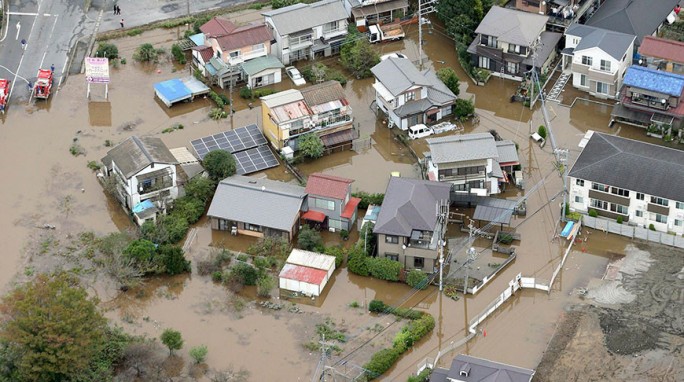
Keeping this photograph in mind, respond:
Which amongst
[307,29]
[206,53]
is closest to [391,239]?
[307,29]

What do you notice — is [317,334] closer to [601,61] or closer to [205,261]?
[205,261]

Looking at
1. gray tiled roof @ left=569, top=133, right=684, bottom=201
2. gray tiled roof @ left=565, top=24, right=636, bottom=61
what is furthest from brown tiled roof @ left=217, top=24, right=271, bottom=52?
gray tiled roof @ left=569, top=133, right=684, bottom=201

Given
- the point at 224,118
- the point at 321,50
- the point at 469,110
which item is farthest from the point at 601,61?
the point at 224,118

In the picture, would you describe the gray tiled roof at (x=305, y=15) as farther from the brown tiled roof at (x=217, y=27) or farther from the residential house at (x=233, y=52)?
the brown tiled roof at (x=217, y=27)

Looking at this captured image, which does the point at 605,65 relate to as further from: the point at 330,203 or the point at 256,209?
the point at 256,209

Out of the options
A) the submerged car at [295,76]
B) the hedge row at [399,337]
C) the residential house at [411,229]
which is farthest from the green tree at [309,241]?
the submerged car at [295,76]

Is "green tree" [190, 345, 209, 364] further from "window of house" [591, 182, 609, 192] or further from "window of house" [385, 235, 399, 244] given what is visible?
"window of house" [591, 182, 609, 192]
